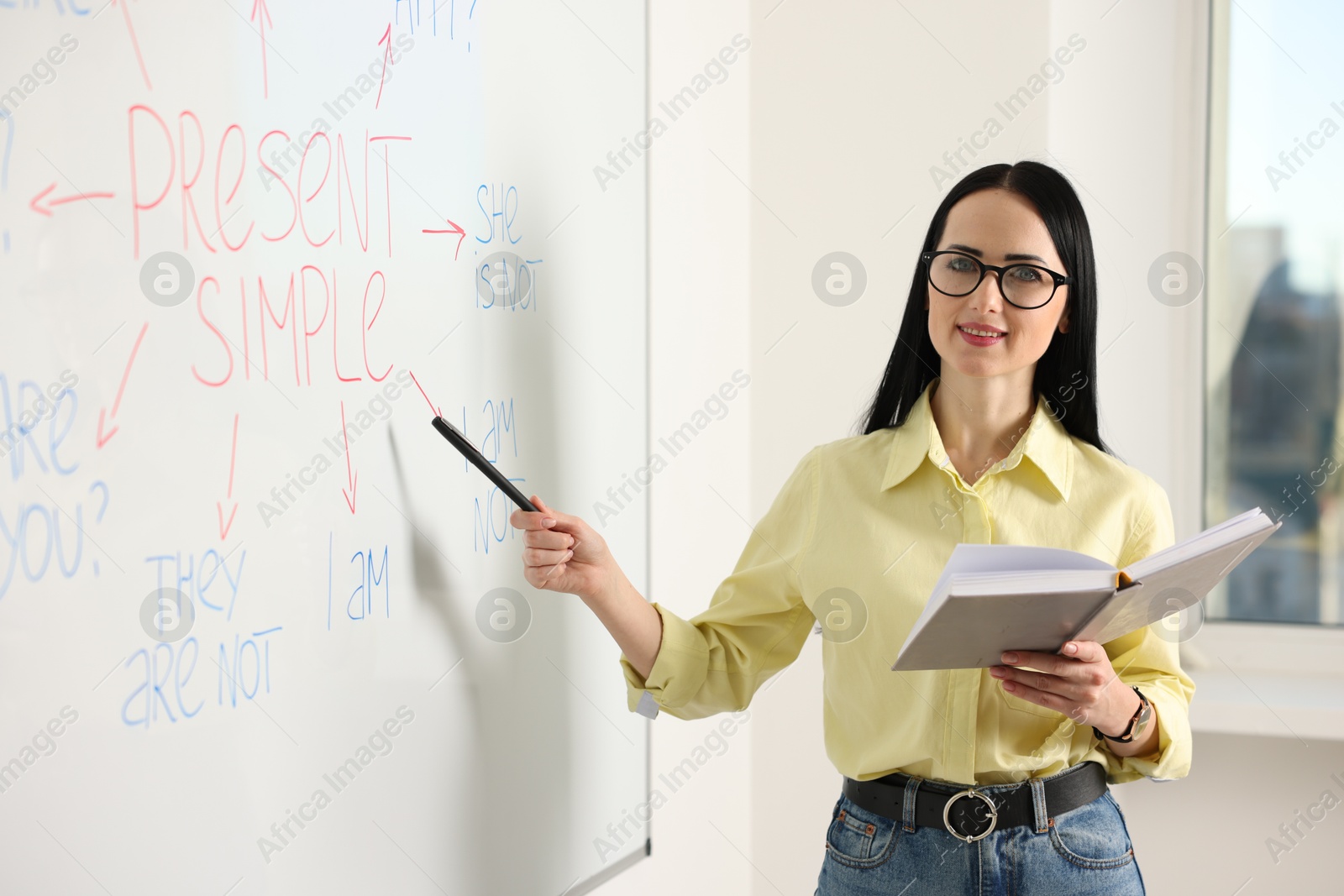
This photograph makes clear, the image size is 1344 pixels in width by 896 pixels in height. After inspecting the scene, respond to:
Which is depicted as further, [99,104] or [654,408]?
[654,408]

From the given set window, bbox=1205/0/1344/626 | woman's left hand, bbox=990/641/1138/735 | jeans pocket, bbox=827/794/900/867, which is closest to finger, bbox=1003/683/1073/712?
woman's left hand, bbox=990/641/1138/735

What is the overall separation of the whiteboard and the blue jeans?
0.36 metres

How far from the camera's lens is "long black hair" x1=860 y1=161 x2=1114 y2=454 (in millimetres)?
1146

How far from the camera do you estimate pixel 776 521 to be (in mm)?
1225

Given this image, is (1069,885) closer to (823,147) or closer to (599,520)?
(599,520)

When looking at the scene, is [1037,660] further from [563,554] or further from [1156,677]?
[563,554]

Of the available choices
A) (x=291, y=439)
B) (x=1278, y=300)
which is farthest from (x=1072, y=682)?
(x=1278, y=300)

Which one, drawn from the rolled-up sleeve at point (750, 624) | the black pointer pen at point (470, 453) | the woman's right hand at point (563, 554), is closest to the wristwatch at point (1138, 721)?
the rolled-up sleeve at point (750, 624)

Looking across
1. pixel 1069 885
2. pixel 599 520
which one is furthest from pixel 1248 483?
→ pixel 599 520

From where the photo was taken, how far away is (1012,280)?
1.12 meters

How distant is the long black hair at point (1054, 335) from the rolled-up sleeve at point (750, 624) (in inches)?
5.6

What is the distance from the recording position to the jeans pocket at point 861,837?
3.55 feet

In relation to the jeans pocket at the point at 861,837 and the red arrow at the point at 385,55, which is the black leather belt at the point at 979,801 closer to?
the jeans pocket at the point at 861,837

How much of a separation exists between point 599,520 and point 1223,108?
5.50ft
